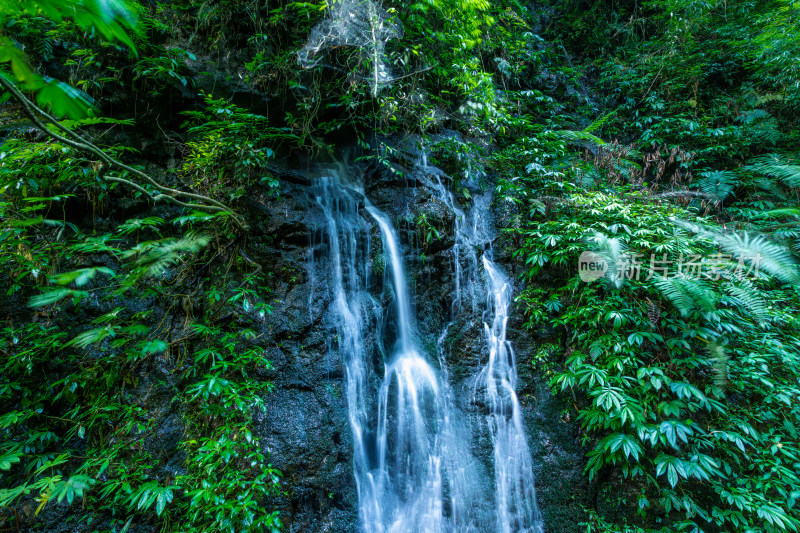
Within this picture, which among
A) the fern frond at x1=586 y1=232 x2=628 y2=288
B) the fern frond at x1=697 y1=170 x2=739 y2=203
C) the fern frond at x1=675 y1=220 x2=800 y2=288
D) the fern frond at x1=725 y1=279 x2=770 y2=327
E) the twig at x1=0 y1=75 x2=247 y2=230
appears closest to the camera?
the twig at x1=0 y1=75 x2=247 y2=230

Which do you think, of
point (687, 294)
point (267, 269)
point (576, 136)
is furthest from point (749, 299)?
point (267, 269)

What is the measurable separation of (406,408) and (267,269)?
2389 mm

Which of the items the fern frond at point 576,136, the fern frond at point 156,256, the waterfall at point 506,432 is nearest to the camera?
the fern frond at point 156,256

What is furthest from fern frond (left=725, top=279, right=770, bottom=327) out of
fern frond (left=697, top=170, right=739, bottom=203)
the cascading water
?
fern frond (left=697, top=170, right=739, bottom=203)

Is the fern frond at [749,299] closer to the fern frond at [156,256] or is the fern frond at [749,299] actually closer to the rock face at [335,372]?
the rock face at [335,372]

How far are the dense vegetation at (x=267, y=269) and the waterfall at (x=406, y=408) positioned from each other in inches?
25.4

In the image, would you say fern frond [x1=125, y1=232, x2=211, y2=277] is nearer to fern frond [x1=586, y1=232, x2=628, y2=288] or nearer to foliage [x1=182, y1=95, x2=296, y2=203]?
foliage [x1=182, y1=95, x2=296, y2=203]

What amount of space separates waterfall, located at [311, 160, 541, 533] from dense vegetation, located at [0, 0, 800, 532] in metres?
0.65

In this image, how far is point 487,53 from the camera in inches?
269

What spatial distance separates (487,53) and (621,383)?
671cm

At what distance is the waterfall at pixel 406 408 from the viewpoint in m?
3.38

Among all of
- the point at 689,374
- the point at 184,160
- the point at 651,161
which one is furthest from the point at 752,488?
the point at 184,160

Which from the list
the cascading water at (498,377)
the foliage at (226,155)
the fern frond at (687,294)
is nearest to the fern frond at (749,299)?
the fern frond at (687,294)

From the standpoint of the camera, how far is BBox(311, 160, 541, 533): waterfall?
338 cm
